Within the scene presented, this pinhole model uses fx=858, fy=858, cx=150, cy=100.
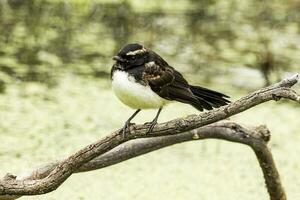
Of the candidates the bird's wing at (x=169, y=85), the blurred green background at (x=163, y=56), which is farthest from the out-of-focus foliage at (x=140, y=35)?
the bird's wing at (x=169, y=85)

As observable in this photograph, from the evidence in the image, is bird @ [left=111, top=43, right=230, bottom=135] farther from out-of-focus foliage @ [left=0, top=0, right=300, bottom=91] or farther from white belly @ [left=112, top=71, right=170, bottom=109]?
out-of-focus foliage @ [left=0, top=0, right=300, bottom=91]

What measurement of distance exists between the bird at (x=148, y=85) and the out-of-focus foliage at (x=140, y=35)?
2011 millimetres

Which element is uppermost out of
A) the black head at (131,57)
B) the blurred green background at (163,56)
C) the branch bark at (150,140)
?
the blurred green background at (163,56)

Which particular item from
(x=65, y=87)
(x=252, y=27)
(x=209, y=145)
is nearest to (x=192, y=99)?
(x=209, y=145)

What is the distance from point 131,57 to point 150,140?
542 millimetres

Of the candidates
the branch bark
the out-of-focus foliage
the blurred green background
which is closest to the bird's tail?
the branch bark

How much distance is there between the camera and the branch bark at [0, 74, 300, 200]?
2.70 m

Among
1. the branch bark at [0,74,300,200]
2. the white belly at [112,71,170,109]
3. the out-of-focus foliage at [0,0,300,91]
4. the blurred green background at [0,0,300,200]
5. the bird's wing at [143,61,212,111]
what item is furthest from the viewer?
the out-of-focus foliage at [0,0,300,91]

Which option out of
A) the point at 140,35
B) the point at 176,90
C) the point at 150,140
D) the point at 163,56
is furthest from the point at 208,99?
the point at 140,35

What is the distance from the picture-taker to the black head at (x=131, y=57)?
118 inches

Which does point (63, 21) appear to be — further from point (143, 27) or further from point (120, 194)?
point (120, 194)

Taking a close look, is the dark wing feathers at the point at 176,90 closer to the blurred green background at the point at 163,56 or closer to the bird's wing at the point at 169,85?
the bird's wing at the point at 169,85

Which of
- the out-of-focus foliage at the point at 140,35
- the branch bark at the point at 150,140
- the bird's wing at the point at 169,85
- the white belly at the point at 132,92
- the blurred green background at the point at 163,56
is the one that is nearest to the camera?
the branch bark at the point at 150,140

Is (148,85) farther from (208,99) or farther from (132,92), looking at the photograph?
(208,99)
